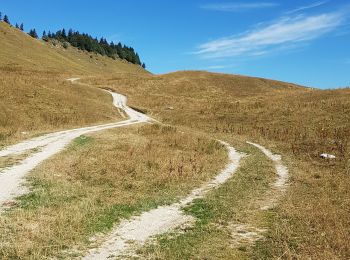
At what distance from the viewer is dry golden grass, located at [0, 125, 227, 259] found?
10992mm

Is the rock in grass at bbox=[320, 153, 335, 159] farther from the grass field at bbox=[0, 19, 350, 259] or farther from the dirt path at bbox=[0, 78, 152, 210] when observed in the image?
the dirt path at bbox=[0, 78, 152, 210]

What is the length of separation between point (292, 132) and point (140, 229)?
1168 inches

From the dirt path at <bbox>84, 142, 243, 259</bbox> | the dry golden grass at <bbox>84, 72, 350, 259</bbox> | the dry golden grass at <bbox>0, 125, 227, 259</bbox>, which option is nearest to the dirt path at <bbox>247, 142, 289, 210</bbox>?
the dry golden grass at <bbox>84, 72, 350, 259</bbox>

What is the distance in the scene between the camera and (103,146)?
2783cm

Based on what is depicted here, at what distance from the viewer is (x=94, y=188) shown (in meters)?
17.0

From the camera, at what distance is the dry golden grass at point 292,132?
1152 centimetres

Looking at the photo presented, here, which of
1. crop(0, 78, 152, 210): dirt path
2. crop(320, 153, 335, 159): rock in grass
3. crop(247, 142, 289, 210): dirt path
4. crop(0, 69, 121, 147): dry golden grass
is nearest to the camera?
crop(247, 142, 289, 210): dirt path

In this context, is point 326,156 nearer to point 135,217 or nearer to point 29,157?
point 135,217

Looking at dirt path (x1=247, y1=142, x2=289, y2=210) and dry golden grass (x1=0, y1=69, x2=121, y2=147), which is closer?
dirt path (x1=247, y1=142, x2=289, y2=210)

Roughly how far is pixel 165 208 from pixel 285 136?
2489 centimetres

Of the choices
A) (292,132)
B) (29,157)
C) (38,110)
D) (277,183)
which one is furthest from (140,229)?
(38,110)

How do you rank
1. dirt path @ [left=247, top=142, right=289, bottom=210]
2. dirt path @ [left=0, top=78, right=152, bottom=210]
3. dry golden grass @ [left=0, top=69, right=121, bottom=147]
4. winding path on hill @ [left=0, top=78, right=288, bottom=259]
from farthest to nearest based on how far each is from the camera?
dry golden grass @ [left=0, top=69, right=121, bottom=147], dirt path @ [left=0, top=78, right=152, bottom=210], dirt path @ [left=247, top=142, right=289, bottom=210], winding path on hill @ [left=0, top=78, right=288, bottom=259]

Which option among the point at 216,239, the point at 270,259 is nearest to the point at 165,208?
the point at 216,239

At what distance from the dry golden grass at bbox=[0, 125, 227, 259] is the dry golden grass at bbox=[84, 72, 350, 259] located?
4574 mm
